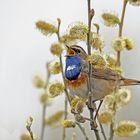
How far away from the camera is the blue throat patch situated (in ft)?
6.24

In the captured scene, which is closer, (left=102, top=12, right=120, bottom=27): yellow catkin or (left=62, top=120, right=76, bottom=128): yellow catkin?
(left=62, top=120, right=76, bottom=128): yellow catkin

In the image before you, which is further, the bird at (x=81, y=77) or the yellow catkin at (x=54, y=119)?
the bird at (x=81, y=77)

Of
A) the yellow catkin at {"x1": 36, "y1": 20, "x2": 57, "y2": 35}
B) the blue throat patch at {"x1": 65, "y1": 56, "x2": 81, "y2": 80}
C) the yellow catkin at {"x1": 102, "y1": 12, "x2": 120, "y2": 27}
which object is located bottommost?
the blue throat patch at {"x1": 65, "y1": 56, "x2": 81, "y2": 80}

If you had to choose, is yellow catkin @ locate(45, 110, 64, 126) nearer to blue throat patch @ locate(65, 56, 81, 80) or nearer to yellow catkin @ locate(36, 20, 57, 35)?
yellow catkin @ locate(36, 20, 57, 35)

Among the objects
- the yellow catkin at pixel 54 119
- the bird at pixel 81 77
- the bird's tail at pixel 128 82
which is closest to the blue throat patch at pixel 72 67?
the bird at pixel 81 77

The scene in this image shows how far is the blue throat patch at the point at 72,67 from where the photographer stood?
190cm

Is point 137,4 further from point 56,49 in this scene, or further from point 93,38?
point 56,49

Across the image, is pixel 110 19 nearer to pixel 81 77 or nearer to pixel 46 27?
pixel 46 27

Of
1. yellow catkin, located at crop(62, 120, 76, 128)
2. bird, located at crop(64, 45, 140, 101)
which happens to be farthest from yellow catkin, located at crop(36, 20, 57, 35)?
bird, located at crop(64, 45, 140, 101)

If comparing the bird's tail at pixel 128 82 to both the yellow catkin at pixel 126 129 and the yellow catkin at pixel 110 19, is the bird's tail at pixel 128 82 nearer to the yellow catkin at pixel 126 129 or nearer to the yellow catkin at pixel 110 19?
the yellow catkin at pixel 110 19

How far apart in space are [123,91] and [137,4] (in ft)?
0.60

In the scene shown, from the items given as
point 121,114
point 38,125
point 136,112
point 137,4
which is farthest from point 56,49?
point 136,112

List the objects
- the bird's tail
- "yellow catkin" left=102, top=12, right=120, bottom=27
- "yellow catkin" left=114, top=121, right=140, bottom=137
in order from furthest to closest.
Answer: the bird's tail
"yellow catkin" left=102, top=12, right=120, bottom=27
"yellow catkin" left=114, top=121, right=140, bottom=137

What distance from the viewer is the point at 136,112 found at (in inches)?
97.2
